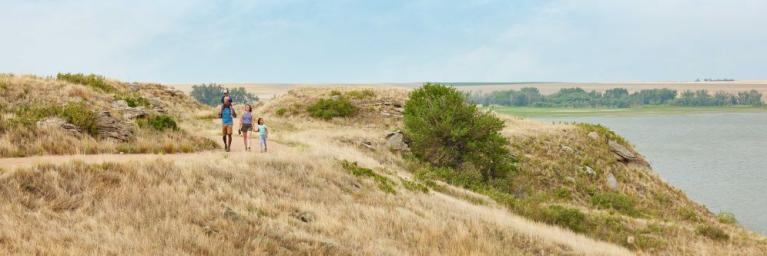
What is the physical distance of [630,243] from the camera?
18.7 meters

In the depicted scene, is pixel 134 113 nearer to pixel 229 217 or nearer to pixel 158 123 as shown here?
pixel 158 123

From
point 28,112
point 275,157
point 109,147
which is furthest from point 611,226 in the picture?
point 28,112

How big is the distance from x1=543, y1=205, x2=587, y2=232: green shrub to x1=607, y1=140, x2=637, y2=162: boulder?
2623 cm

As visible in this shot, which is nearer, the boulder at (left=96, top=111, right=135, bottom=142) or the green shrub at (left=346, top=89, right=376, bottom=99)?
the boulder at (left=96, top=111, right=135, bottom=142)

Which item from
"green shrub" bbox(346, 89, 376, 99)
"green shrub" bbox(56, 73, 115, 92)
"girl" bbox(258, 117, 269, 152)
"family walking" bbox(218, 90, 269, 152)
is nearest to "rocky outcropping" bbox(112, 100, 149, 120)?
"family walking" bbox(218, 90, 269, 152)

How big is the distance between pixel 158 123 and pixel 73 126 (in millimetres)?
3833

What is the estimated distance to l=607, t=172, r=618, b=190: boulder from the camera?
38500 mm

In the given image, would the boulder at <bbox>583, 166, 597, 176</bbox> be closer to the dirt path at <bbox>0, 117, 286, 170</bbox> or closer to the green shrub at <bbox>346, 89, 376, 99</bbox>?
the green shrub at <bbox>346, 89, 376, 99</bbox>

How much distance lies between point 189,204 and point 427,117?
2325cm

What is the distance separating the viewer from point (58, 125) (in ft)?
59.9

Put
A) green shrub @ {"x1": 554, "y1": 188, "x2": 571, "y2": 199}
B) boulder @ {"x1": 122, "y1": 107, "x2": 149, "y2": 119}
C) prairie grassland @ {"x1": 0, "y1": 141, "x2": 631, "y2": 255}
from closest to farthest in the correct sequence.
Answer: prairie grassland @ {"x1": 0, "y1": 141, "x2": 631, "y2": 255}, boulder @ {"x1": 122, "y1": 107, "x2": 149, "y2": 119}, green shrub @ {"x1": 554, "y1": 188, "x2": 571, "y2": 199}

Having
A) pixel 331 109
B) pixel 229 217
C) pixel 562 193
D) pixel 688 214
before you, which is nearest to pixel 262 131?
pixel 229 217

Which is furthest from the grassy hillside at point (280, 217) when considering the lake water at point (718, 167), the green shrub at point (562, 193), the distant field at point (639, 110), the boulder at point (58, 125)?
the distant field at point (639, 110)

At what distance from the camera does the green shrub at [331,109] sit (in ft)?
154
